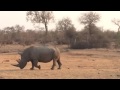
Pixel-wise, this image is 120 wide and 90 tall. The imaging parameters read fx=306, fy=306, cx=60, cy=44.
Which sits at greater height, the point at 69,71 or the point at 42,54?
the point at 42,54

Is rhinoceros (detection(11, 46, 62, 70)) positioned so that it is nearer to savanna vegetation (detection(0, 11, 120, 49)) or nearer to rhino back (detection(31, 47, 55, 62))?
rhino back (detection(31, 47, 55, 62))

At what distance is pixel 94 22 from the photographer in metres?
48.8

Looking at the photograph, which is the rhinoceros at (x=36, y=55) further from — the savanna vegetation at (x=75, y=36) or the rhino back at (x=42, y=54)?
the savanna vegetation at (x=75, y=36)

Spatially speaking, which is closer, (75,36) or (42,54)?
(42,54)

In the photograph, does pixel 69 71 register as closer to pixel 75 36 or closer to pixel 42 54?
pixel 42 54

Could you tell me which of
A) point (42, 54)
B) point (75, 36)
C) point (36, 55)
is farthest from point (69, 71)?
point (75, 36)

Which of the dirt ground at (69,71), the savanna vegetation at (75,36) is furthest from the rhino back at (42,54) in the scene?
the savanna vegetation at (75,36)

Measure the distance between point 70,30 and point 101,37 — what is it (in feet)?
21.0
